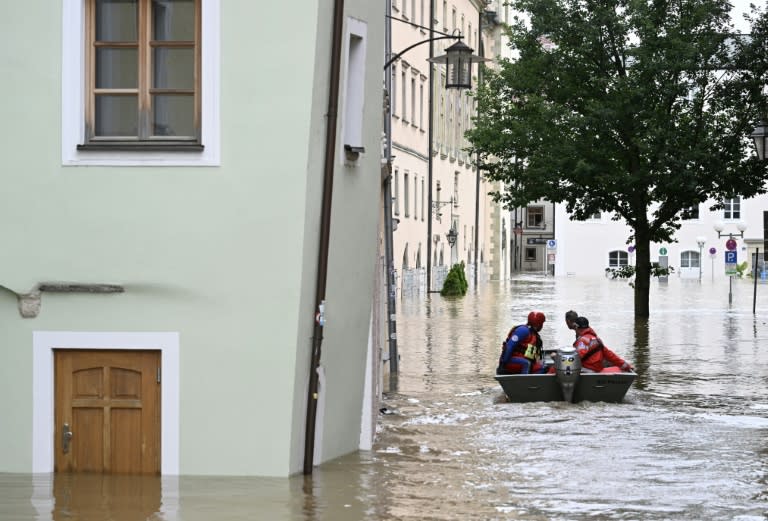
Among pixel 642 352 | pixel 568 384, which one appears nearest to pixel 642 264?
pixel 642 352

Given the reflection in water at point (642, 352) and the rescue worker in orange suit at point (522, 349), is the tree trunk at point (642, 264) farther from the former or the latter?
the rescue worker in orange suit at point (522, 349)

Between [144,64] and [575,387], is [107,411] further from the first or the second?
[575,387]

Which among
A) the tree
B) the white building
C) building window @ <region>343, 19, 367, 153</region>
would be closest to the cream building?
the tree

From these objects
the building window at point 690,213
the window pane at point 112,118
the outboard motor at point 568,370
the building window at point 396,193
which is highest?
the building window at point 396,193

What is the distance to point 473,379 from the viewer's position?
26312 millimetres

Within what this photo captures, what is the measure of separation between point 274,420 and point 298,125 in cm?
260

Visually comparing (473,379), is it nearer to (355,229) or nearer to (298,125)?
(355,229)

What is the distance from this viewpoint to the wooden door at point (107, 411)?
44.1 feet

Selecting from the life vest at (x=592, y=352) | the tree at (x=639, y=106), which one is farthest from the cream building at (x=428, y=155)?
the life vest at (x=592, y=352)

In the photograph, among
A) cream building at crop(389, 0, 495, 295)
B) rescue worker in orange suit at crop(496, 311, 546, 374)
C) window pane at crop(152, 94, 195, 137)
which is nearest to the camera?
window pane at crop(152, 94, 195, 137)

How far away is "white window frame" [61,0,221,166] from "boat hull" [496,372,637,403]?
9.49 meters

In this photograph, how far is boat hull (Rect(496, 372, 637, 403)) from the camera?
71.2ft

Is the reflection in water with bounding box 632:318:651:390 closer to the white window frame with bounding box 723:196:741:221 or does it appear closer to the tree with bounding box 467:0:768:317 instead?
the tree with bounding box 467:0:768:317

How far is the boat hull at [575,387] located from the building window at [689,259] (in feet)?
321
